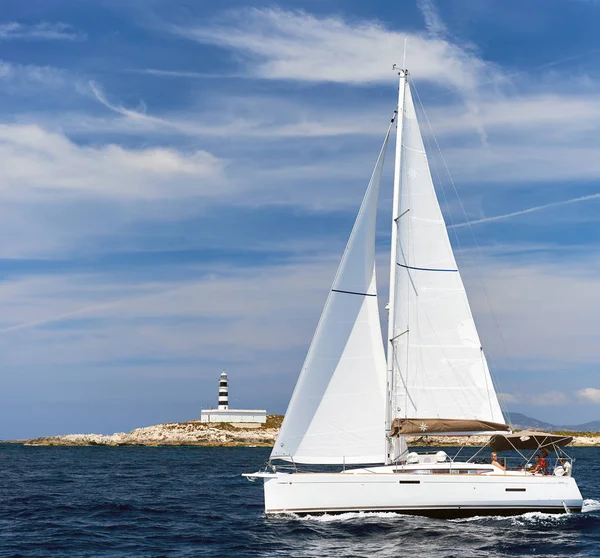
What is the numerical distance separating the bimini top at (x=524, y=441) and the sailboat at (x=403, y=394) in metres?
0.05

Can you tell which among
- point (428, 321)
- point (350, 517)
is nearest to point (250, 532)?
point (350, 517)

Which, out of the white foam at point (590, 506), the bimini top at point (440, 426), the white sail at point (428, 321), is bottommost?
the white foam at point (590, 506)

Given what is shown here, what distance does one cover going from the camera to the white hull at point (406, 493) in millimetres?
22031

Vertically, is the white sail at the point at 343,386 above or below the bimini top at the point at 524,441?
above

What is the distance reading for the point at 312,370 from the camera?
23.5 meters

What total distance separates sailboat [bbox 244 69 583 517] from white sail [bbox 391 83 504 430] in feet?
0.11

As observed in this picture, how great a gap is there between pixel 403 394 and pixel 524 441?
4.26 m

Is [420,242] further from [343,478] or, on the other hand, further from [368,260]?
[343,478]

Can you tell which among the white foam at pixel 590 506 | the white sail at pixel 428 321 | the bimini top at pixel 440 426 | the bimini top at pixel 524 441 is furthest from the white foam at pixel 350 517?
the white foam at pixel 590 506

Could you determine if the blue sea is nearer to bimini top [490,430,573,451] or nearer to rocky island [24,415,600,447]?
bimini top [490,430,573,451]

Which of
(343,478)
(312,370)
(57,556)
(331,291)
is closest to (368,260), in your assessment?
(331,291)

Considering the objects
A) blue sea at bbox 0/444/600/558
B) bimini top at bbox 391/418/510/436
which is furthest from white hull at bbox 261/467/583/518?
bimini top at bbox 391/418/510/436

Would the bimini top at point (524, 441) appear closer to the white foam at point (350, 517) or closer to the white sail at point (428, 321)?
the white sail at point (428, 321)

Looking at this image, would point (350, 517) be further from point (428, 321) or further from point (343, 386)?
point (428, 321)
